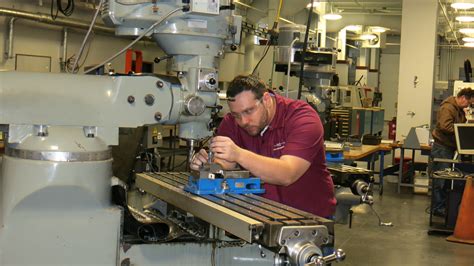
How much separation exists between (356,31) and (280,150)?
10.1m

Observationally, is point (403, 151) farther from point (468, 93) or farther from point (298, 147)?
point (298, 147)

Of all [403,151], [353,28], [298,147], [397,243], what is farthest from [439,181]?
[353,28]

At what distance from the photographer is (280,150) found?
2086 millimetres

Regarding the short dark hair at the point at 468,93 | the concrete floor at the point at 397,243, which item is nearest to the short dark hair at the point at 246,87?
the concrete floor at the point at 397,243

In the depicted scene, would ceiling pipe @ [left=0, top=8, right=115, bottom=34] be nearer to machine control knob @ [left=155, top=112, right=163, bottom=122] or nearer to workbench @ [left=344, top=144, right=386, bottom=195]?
workbench @ [left=344, top=144, right=386, bottom=195]

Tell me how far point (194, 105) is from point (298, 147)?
37 centimetres

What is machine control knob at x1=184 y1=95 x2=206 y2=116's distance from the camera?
1.86 m

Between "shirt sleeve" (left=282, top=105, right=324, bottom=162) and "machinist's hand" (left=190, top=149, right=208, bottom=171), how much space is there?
0.27 m

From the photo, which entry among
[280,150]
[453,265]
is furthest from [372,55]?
[280,150]

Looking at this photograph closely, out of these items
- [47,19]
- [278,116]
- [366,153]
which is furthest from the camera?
[47,19]

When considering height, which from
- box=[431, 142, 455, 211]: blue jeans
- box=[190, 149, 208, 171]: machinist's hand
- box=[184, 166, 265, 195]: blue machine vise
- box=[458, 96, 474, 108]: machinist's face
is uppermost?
box=[458, 96, 474, 108]: machinist's face

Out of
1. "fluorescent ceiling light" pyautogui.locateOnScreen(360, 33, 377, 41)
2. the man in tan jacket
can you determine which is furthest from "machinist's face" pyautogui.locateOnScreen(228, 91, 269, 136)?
"fluorescent ceiling light" pyautogui.locateOnScreen(360, 33, 377, 41)

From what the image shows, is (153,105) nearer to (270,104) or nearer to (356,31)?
(270,104)

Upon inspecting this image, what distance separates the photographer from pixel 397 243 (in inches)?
193
